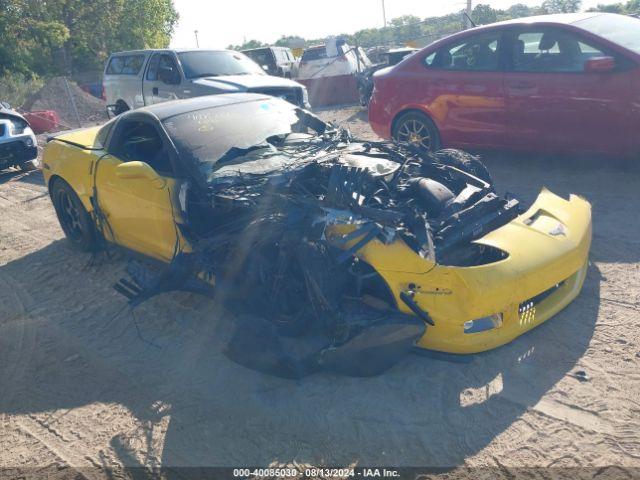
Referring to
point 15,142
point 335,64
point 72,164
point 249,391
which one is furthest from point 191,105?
point 335,64

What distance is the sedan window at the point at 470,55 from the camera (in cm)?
684

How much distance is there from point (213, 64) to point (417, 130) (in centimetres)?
497

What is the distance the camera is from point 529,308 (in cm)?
360

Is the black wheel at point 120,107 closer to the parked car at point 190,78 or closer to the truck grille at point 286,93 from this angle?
the parked car at point 190,78

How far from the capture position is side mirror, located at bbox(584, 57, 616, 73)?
5891 mm

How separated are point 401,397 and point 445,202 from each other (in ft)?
4.54

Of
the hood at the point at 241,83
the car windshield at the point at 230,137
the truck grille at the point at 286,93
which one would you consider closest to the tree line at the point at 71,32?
the hood at the point at 241,83

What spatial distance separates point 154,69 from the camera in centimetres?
1109

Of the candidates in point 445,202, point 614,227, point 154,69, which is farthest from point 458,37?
point 154,69

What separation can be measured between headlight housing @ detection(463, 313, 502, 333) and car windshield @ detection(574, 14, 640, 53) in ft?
13.7

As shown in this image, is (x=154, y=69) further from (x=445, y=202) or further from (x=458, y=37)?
(x=445, y=202)

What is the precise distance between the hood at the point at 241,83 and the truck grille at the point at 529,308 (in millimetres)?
7051

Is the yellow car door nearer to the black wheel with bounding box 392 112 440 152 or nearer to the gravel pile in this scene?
the black wheel with bounding box 392 112 440 152

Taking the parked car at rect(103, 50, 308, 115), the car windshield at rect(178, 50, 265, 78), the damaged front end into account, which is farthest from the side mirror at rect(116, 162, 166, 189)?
the car windshield at rect(178, 50, 265, 78)
